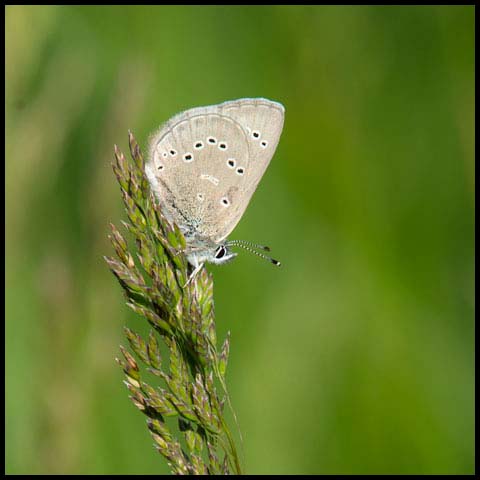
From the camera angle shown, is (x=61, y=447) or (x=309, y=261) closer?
(x=61, y=447)

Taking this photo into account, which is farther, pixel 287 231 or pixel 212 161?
pixel 287 231

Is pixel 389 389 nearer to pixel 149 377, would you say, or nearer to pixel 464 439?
pixel 464 439

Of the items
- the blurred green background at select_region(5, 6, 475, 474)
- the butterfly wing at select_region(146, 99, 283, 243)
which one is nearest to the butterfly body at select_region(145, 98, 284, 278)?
the butterfly wing at select_region(146, 99, 283, 243)

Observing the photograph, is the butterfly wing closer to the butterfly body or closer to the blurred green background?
the butterfly body

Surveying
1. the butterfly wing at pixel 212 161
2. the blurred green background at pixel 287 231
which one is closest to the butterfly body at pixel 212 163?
the butterfly wing at pixel 212 161

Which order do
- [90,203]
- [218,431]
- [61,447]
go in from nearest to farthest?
[218,431] → [61,447] → [90,203]

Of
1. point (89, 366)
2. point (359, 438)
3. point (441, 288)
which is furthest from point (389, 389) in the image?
point (89, 366)

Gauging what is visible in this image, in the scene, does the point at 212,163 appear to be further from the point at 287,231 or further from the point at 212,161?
the point at 287,231

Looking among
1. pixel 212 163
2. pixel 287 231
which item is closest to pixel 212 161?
pixel 212 163
